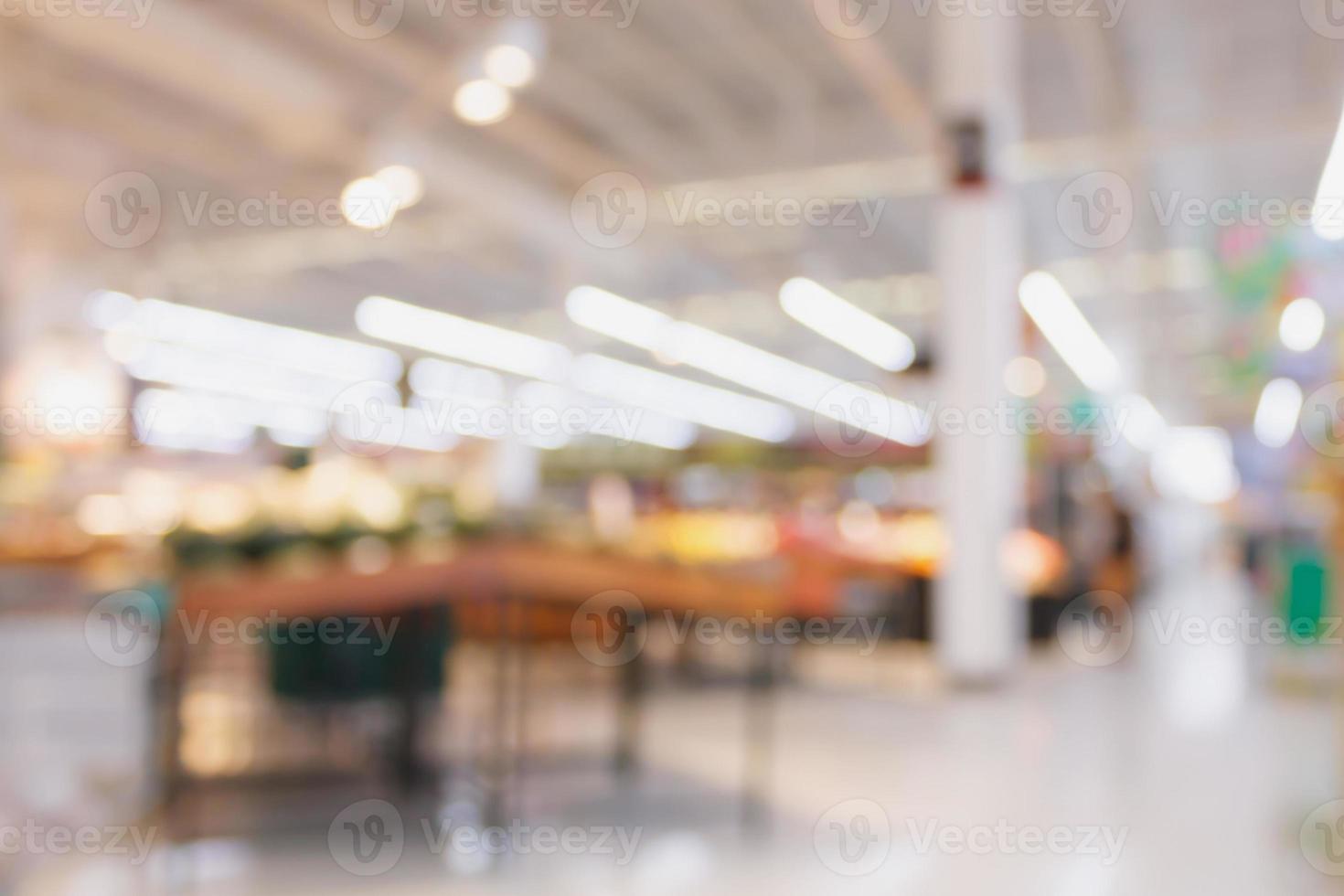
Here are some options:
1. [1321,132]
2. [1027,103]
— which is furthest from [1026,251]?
[1321,132]

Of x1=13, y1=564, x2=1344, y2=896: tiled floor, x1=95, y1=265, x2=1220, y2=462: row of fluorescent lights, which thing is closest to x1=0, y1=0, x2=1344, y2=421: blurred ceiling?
x1=95, y1=265, x2=1220, y2=462: row of fluorescent lights

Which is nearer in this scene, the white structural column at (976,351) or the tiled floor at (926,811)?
the tiled floor at (926,811)

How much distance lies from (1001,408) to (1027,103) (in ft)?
11.9

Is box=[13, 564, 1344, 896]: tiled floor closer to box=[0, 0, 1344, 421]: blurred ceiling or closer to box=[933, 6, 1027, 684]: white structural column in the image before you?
box=[933, 6, 1027, 684]: white structural column

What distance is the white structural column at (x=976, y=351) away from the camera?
6.24 metres

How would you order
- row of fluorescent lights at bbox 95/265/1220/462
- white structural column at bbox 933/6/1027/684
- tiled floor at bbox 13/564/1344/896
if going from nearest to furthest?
tiled floor at bbox 13/564/1344/896, white structural column at bbox 933/6/1027/684, row of fluorescent lights at bbox 95/265/1220/462

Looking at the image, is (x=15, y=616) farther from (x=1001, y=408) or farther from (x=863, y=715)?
(x=1001, y=408)

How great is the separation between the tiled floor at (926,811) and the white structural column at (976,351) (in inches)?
21.9

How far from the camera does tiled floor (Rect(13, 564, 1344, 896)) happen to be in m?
2.82

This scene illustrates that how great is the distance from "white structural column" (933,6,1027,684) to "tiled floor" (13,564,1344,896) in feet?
1.82

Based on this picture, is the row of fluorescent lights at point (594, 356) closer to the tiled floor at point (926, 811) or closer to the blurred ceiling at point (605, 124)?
the blurred ceiling at point (605, 124)

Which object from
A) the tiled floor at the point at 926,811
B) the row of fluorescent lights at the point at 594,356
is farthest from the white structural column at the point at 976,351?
the row of fluorescent lights at the point at 594,356

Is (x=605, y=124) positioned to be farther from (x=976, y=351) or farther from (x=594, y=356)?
(x=594, y=356)

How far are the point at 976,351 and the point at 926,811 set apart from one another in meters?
3.53
